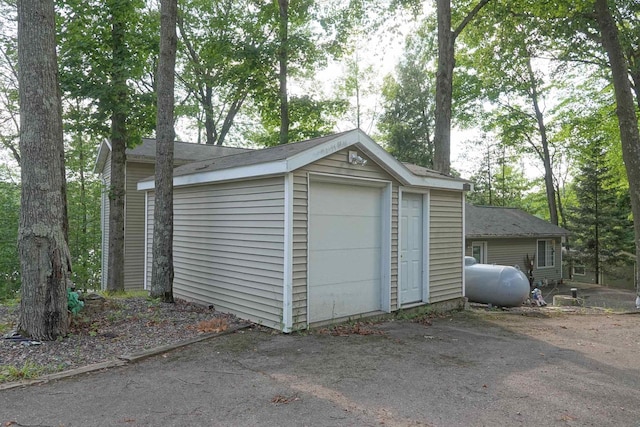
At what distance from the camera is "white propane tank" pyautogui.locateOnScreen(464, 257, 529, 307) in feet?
33.6

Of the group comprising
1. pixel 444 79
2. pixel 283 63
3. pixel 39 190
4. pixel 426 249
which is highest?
pixel 283 63

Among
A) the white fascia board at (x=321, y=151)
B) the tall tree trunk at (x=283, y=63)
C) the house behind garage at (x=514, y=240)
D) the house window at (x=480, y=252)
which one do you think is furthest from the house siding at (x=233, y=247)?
the house window at (x=480, y=252)

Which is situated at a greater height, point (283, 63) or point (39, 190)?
point (283, 63)

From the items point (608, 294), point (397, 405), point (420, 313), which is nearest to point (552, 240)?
point (608, 294)

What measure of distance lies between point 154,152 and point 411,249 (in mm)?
9432

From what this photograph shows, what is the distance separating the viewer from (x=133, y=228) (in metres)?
13.1

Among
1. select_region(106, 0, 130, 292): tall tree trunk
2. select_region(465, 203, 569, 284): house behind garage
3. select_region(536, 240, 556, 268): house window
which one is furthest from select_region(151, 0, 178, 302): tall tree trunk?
select_region(536, 240, 556, 268): house window

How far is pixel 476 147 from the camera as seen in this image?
33500 millimetres

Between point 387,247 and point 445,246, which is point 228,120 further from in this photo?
point 387,247

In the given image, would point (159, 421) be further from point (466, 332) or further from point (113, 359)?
point (466, 332)

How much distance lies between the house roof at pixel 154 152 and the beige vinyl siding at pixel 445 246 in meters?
8.81

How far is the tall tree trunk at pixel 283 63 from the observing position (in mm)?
14922

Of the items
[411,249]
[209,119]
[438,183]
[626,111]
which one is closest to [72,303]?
[411,249]

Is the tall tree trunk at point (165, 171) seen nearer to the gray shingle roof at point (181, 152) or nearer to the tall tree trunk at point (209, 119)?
the gray shingle roof at point (181, 152)
